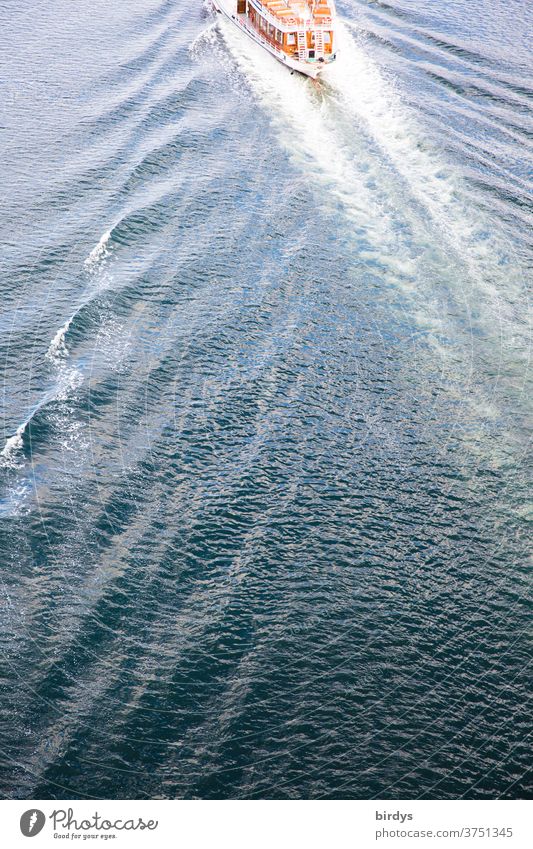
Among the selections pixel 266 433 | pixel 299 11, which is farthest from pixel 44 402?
pixel 299 11

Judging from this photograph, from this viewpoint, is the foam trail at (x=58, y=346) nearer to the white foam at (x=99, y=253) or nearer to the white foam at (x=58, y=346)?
the white foam at (x=58, y=346)

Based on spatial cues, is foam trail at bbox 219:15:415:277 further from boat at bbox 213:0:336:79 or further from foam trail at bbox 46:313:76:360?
foam trail at bbox 46:313:76:360

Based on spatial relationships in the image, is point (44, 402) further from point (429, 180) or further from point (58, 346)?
point (429, 180)

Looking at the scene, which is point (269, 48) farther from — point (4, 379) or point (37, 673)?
point (37, 673)

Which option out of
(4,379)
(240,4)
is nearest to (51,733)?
(4,379)

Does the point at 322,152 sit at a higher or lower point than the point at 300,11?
lower

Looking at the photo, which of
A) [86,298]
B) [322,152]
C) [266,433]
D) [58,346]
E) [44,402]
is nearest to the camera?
[266,433]
